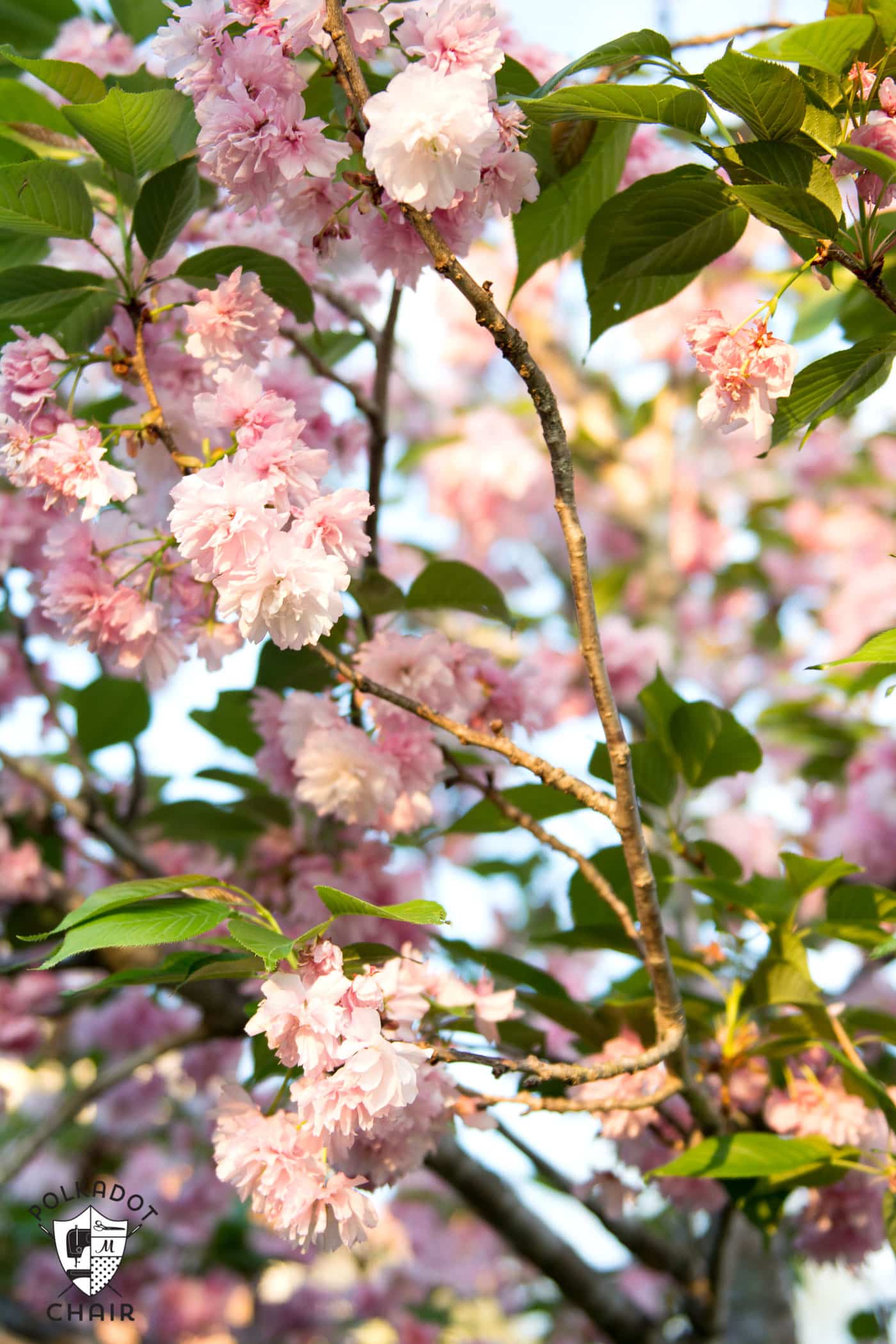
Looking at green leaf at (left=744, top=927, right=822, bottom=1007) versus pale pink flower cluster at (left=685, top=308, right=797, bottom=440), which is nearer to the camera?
pale pink flower cluster at (left=685, top=308, right=797, bottom=440)

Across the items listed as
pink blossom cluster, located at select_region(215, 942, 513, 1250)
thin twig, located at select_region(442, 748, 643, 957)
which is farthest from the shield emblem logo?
thin twig, located at select_region(442, 748, 643, 957)

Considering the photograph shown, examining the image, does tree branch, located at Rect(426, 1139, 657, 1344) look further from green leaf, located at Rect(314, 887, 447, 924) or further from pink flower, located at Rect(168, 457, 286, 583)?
pink flower, located at Rect(168, 457, 286, 583)

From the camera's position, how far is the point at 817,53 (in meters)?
0.69

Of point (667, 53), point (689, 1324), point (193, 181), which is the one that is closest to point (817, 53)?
point (667, 53)

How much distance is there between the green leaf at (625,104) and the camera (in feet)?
2.27

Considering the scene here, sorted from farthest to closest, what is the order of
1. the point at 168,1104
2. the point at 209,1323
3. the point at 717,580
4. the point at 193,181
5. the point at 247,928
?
the point at 717,580 → the point at 168,1104 → the point at 209,1323 → the point at 193,181 → the point at 247,928

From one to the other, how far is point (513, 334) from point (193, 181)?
36 cm

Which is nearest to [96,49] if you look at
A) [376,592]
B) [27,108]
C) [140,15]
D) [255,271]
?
[140,15]

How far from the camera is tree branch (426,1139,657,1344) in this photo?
136 centimetres

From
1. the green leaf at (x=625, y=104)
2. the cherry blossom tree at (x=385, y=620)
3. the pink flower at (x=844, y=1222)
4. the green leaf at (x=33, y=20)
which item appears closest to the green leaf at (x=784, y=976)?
the cherry blossom tree at (x=385, y=620)

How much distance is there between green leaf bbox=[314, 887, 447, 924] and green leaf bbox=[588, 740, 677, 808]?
42 cm

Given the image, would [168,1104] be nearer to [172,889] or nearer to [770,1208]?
[770,1208]

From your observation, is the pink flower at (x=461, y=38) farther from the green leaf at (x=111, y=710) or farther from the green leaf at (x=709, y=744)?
the green leaf at (x=111, y=710)

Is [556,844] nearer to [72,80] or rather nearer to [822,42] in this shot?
[822,42]
